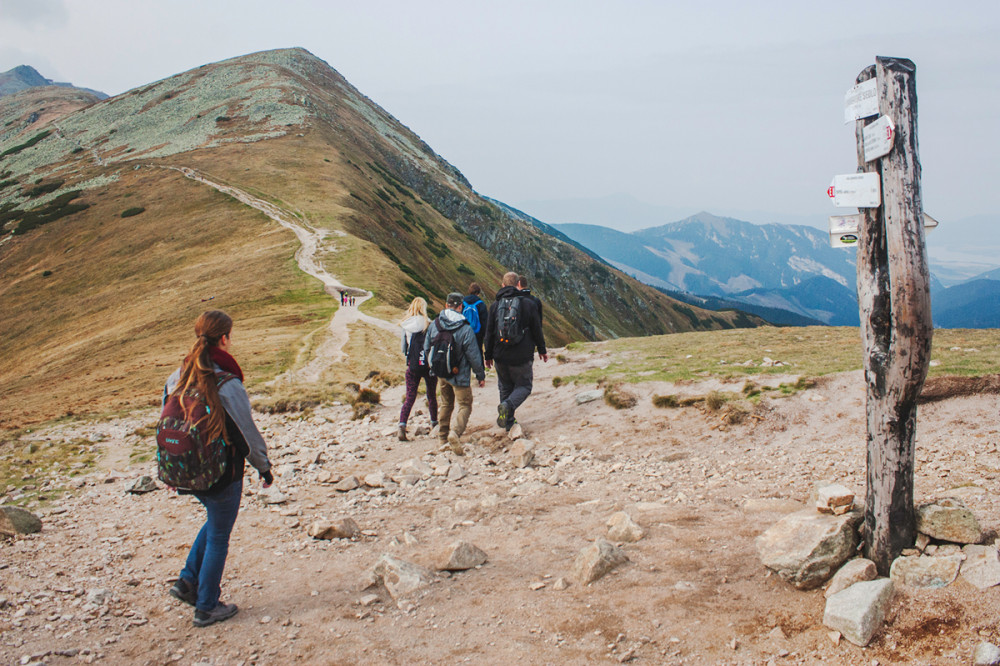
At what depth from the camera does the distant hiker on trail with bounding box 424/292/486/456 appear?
10805 millimetres

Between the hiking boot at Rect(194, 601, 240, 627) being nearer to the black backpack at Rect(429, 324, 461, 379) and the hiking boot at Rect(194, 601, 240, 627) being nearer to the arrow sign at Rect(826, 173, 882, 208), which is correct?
the black backpack at Rect(429, 324, 461, 379)

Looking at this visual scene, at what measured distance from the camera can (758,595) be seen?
544 cm

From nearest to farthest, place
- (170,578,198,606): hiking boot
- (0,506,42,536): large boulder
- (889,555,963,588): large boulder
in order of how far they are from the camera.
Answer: (889,555,963,588): large boulder → (170,578,198,606): hiking boot → (0,506,42,536): large boulder

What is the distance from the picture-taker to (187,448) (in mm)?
5188

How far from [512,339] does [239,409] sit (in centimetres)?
657

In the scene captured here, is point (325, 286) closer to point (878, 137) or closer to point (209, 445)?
point (209, 445)

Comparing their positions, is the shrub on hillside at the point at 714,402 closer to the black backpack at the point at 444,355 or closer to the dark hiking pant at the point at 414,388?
the black backpack at the point at 444,355

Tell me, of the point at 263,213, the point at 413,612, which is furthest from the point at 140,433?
the point at 263,213

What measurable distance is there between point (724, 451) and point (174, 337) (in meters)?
30.0

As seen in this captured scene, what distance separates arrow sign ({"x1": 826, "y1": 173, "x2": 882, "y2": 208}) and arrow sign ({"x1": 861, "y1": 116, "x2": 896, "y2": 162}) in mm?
204

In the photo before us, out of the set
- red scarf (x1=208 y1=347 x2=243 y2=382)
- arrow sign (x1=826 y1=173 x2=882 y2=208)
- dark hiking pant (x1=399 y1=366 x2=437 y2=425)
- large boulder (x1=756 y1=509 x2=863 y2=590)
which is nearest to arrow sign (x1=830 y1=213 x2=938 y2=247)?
arrow sign (x1=826 y1=173 x2=882 y2=208)

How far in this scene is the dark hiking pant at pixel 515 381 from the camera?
464 inches

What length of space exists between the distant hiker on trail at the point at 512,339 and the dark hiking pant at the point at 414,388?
1.38 m

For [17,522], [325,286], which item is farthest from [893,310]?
[325,286]
